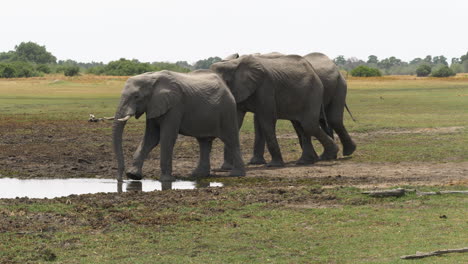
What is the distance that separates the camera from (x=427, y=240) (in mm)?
11734

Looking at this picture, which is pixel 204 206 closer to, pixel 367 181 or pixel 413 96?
pixel 367 181

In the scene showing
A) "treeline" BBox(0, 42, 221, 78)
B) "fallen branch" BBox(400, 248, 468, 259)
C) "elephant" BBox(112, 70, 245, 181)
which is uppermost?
"elephant" BBox(112, 70, 245, 181)

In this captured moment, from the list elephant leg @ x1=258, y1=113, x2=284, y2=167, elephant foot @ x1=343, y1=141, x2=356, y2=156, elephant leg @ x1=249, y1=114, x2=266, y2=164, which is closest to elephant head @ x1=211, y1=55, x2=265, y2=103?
elephant leg @ x1=258, y1=113, x2=284, y2=167

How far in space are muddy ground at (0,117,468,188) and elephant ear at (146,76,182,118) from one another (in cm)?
171

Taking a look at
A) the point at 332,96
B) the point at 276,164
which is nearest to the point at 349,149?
the point at 332,96

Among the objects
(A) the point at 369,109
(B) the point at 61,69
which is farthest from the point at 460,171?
(B) the point at 61,69

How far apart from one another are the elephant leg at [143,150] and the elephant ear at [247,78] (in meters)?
2.56

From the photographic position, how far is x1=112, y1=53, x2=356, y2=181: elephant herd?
18.4 meters

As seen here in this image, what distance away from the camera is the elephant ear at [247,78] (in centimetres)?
2083

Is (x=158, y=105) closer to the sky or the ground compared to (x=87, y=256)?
closer to the sky

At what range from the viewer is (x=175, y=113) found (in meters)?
18.6

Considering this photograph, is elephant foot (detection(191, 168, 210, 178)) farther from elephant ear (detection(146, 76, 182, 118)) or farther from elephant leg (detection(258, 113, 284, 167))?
elephant leg (detection(258, 113, 284, 167))

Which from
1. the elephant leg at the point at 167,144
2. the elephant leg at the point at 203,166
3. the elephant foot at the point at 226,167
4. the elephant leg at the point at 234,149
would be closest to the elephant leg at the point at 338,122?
the elephant foot at the point at 226,167

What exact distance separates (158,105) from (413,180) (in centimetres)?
527
